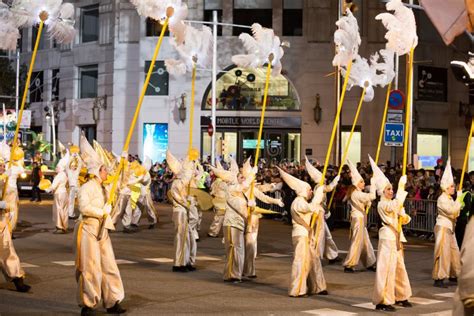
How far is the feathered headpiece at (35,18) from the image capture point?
1367 cm

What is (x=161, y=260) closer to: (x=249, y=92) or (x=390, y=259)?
(x=390, y=259)

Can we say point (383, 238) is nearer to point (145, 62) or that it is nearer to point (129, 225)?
point (129, 225)

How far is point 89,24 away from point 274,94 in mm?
11092

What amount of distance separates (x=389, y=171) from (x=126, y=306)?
13.5m

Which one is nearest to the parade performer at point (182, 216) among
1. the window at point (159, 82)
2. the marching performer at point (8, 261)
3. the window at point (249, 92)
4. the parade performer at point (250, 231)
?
the parade performer at point (250, 231)

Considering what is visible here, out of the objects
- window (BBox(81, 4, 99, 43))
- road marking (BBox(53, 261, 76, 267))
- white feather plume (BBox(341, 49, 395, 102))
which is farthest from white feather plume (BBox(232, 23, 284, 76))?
window (BBox(81, 4, 99, 43))

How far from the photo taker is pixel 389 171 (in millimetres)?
23781

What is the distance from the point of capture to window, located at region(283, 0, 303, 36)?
41031 mm

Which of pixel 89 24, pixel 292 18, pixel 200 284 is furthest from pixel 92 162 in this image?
pixel 89 24

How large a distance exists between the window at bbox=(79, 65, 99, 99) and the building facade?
1.62 meters

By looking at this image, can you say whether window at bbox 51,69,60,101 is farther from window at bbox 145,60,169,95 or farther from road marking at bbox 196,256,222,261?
road marking at bbox 196,256,222,261

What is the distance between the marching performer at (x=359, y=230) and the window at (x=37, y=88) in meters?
33.4

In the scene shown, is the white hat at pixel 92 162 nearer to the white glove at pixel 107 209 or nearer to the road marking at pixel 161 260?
the white glove at pixel 107 209

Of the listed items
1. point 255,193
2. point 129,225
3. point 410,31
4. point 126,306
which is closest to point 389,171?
point 129,225
